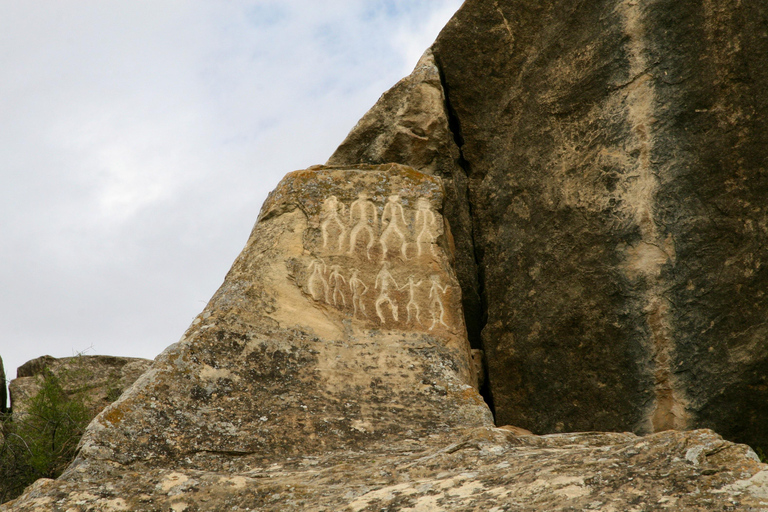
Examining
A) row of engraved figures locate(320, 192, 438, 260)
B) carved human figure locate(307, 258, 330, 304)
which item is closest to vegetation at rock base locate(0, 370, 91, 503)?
carved human figure locate(307, 258, 330, 304)

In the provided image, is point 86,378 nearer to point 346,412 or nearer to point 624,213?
point 346,412

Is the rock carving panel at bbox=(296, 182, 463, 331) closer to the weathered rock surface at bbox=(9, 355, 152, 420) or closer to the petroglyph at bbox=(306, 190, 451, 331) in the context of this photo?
the petroglyph at bbox=(306, 190, 451, 331)

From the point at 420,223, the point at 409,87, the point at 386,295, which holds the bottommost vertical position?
the point at 386,295

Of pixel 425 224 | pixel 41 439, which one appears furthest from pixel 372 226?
pixel 41 439

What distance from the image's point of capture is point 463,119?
7.28m

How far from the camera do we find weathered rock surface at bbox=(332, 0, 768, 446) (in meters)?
5.55

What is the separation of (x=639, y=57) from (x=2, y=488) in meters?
6.92

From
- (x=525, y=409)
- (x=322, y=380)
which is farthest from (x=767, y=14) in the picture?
(x=322, y=380)

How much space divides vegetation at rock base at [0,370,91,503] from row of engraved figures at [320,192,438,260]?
360cm

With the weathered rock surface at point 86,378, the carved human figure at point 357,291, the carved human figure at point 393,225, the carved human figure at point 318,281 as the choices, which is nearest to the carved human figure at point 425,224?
the carved human figure at point 393,225

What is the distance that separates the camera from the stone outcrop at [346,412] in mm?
3094

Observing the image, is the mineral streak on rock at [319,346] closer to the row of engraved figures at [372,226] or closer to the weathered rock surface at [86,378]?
the row of engraved figures at [372,226]

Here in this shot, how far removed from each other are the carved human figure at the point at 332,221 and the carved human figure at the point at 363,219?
2.9 inches

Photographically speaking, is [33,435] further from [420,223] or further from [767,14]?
[767,14]
